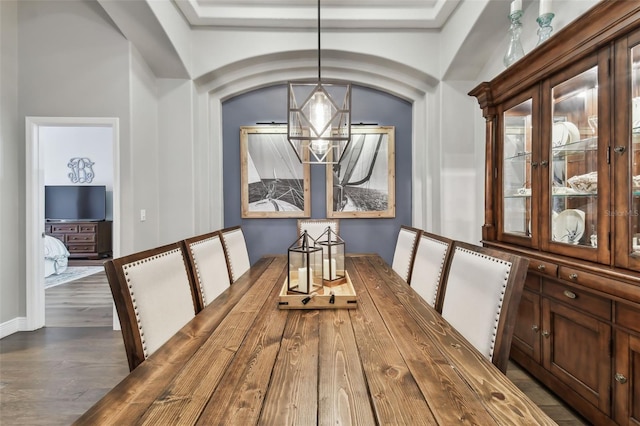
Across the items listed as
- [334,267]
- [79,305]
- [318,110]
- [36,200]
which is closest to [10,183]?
[36,200]

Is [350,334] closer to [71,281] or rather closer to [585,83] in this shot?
[585,83]

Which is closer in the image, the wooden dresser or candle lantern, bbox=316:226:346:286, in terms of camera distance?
candle lantern, bbox=316:226:346:286

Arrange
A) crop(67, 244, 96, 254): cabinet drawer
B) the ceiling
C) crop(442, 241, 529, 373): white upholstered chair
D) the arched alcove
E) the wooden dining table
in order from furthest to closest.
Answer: crop(67, 244, 96, 254): cabinet drawer, the arched alcove, the ceiling, crop(442, 241, 529, 373): white upholstered chair, the wooden dining table

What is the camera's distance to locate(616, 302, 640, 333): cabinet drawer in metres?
1.36

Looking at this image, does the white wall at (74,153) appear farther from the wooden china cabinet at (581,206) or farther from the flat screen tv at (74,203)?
the wooden china cabinet at (581,206)

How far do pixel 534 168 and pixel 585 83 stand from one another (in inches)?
21.3

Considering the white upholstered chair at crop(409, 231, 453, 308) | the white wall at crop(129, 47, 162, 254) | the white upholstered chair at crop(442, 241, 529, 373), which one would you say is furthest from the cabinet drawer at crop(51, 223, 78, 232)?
the white upholstered chair at crop(442, 241, 529, 373)

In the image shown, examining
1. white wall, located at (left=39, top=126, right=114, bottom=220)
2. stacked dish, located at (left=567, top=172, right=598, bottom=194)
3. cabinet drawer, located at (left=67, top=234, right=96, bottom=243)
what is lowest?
cabinet drawer, located at (left=67, top=234, right=96, bottom=243)

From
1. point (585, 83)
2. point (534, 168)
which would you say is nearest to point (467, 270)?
point (534, 168)

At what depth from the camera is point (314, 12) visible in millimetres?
3092

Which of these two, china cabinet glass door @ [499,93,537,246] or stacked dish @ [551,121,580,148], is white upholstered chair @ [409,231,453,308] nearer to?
china cabinet glass door @ [499,93,537,246]

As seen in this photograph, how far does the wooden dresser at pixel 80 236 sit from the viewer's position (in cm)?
634

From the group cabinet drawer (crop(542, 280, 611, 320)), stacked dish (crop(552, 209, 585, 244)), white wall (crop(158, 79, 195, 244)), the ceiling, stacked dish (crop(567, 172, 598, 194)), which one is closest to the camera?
cabinet drawer (crop(542, 280, 611, 320))

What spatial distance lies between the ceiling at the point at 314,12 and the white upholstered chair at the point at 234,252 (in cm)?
221
